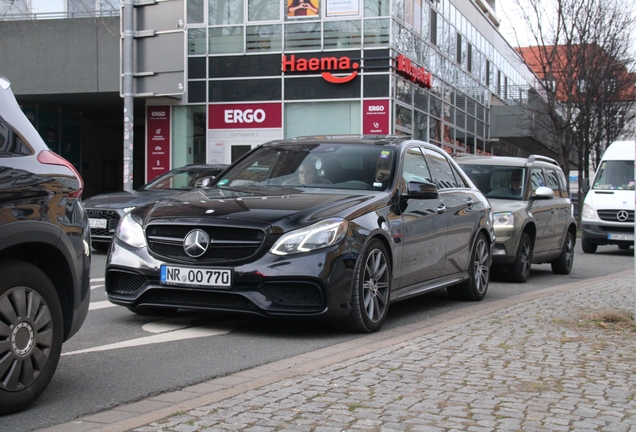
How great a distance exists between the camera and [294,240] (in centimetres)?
633

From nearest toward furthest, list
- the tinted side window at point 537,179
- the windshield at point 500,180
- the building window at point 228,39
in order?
1. the windshield at point 500,180
2. the tinted side window at point 537,179
3. the building window at point 228,39

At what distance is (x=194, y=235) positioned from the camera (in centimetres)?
645

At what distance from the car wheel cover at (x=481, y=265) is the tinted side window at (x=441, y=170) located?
0.78 m

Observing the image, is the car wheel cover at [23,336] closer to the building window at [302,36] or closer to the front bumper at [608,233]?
the front bumper at [608,233]

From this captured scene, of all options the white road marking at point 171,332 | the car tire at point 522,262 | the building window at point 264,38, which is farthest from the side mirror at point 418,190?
the building window at point 264,38

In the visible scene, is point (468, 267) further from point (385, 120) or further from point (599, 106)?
point (599, 106)

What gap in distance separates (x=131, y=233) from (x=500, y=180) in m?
7.27

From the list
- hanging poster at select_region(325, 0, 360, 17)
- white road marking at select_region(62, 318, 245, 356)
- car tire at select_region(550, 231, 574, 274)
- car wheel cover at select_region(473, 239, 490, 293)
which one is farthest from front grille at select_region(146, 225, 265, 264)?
hanging poster at select_region(325, 0, 360, 17)

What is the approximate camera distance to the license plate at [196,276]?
6336 mm

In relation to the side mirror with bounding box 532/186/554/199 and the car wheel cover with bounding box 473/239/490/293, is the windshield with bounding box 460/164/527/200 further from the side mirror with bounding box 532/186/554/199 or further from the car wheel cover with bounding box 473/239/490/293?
the car wheel cover with bounding box 473/239/490/293

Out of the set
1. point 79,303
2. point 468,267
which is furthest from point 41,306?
point 468,267

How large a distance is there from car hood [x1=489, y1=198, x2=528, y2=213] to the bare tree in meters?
21.6

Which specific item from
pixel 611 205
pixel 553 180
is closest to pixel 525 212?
pixel 553 180

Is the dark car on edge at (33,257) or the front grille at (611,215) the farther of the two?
the front grille at (611,215)
